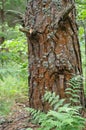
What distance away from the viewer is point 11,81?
8734mm

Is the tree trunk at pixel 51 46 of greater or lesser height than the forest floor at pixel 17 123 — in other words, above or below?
above

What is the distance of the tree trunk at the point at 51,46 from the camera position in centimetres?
436

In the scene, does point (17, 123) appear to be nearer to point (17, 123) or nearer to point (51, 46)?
point (17, 123)

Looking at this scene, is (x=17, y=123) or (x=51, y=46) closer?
(x=51, y=46)

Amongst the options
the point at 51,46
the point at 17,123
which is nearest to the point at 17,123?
the point at 17,123

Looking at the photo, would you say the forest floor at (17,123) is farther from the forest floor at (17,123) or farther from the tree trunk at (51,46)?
the tree trunk at (51,46)

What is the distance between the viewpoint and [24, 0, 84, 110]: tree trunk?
171 inches

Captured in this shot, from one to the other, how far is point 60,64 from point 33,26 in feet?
2.31

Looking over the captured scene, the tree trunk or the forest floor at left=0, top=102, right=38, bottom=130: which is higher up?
the tree trunk

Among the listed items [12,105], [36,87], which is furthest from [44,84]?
[12,105]

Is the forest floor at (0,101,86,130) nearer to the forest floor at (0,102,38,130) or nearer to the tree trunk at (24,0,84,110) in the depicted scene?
the forest floor at (0,102,38,130)

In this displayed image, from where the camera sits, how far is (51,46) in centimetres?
437

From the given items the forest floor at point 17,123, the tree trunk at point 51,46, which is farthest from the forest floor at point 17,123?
the tree trunk at point 51,46

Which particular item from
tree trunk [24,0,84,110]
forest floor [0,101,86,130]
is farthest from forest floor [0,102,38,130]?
tree trunk [24,0,84,110]
